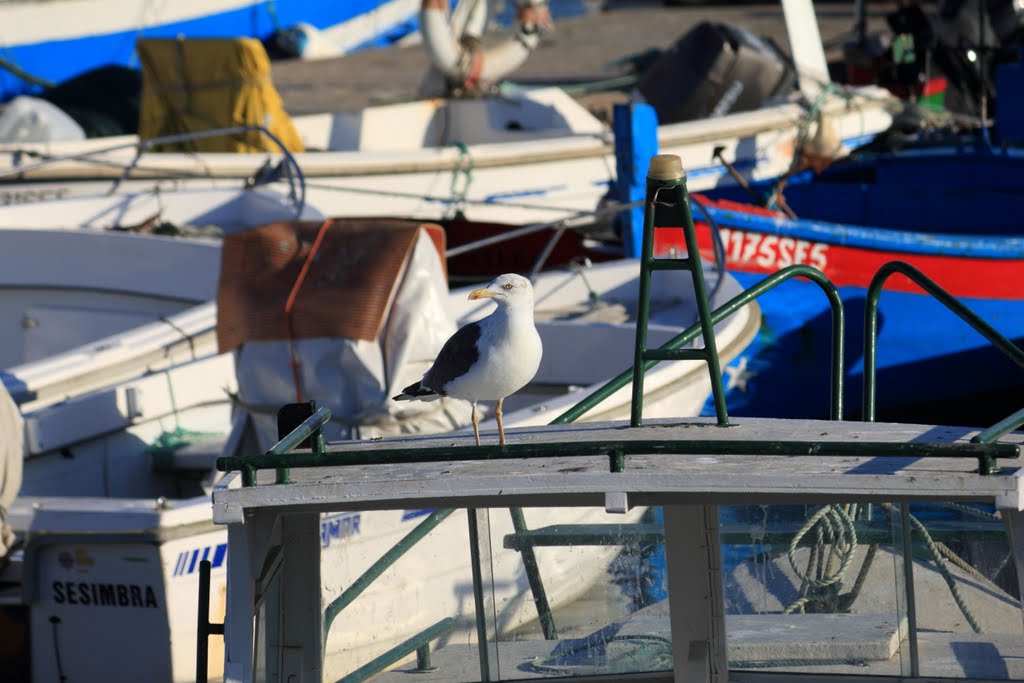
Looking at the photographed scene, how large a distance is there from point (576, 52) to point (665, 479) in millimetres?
24156

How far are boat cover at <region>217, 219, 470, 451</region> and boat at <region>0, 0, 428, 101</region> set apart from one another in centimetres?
1479

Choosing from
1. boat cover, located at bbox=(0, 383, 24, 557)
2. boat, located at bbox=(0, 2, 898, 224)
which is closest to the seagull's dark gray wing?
boat cover, located at bbox=(0, 383, 24, 557)

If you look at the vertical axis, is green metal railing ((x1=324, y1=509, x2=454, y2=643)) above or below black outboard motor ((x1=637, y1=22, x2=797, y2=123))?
below

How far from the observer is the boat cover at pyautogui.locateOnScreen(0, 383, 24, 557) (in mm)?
5938

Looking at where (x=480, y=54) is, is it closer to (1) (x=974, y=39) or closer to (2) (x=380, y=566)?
(1) (x=974, y=39)

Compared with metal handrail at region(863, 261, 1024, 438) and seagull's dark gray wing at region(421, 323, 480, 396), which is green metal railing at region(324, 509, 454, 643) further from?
metal handrail at region(863, 261, 1024, 438)

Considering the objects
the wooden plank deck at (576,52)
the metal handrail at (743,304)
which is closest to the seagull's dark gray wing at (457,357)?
the metal handrail at (743,304)

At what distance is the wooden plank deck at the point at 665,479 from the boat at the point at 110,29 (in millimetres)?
18282

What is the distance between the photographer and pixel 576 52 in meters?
26.3

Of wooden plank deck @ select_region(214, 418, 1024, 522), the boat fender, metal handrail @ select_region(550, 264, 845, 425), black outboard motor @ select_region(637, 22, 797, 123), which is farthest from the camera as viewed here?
black outboard motor @ select_region(637, 22, 797, 123)

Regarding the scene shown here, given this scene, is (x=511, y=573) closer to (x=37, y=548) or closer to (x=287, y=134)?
(x=37, y=548)

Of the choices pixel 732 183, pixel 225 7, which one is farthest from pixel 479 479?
pixel 225 7

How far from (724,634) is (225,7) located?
23.4 meters

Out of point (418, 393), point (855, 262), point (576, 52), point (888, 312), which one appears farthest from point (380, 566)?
point (576, 52)
